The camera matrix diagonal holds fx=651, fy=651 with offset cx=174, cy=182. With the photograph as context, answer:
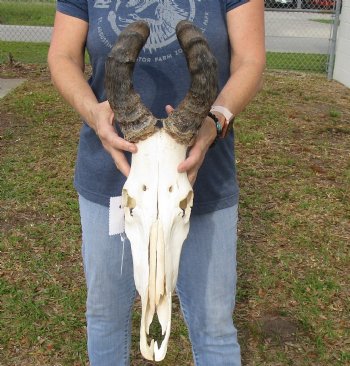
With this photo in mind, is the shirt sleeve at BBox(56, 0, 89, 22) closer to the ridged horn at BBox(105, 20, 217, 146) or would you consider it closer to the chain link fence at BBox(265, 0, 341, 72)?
the ridged horn at BBox(105, 20, 217, 146)

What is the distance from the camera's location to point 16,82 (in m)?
10.9

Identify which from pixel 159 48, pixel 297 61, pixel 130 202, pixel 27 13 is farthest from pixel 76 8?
pixel 27 13

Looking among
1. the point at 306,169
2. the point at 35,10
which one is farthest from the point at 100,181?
the point at 35,10

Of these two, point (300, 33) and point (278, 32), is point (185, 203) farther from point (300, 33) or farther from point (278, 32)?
point (300, 33)

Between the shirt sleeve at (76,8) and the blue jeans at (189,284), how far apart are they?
69 centimetres

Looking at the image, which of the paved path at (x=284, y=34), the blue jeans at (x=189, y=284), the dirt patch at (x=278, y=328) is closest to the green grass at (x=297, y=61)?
the paved path at (x=284, y=34)

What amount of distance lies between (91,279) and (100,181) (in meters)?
0.39

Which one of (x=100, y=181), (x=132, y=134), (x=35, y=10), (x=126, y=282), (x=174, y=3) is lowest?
(x=35, y=10)

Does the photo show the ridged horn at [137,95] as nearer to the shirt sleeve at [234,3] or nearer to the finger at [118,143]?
the finger at [118,143]

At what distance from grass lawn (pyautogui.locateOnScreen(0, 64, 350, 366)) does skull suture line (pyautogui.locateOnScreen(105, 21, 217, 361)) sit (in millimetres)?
1958

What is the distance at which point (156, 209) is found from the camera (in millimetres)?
1970

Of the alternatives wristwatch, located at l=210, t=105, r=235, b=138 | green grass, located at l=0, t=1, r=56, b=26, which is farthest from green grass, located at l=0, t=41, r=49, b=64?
wristwatch, located at l=210, t=105, r=235, b=138

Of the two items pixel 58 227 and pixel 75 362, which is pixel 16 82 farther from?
pixel 75 362

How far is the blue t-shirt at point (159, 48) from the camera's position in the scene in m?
2.22
